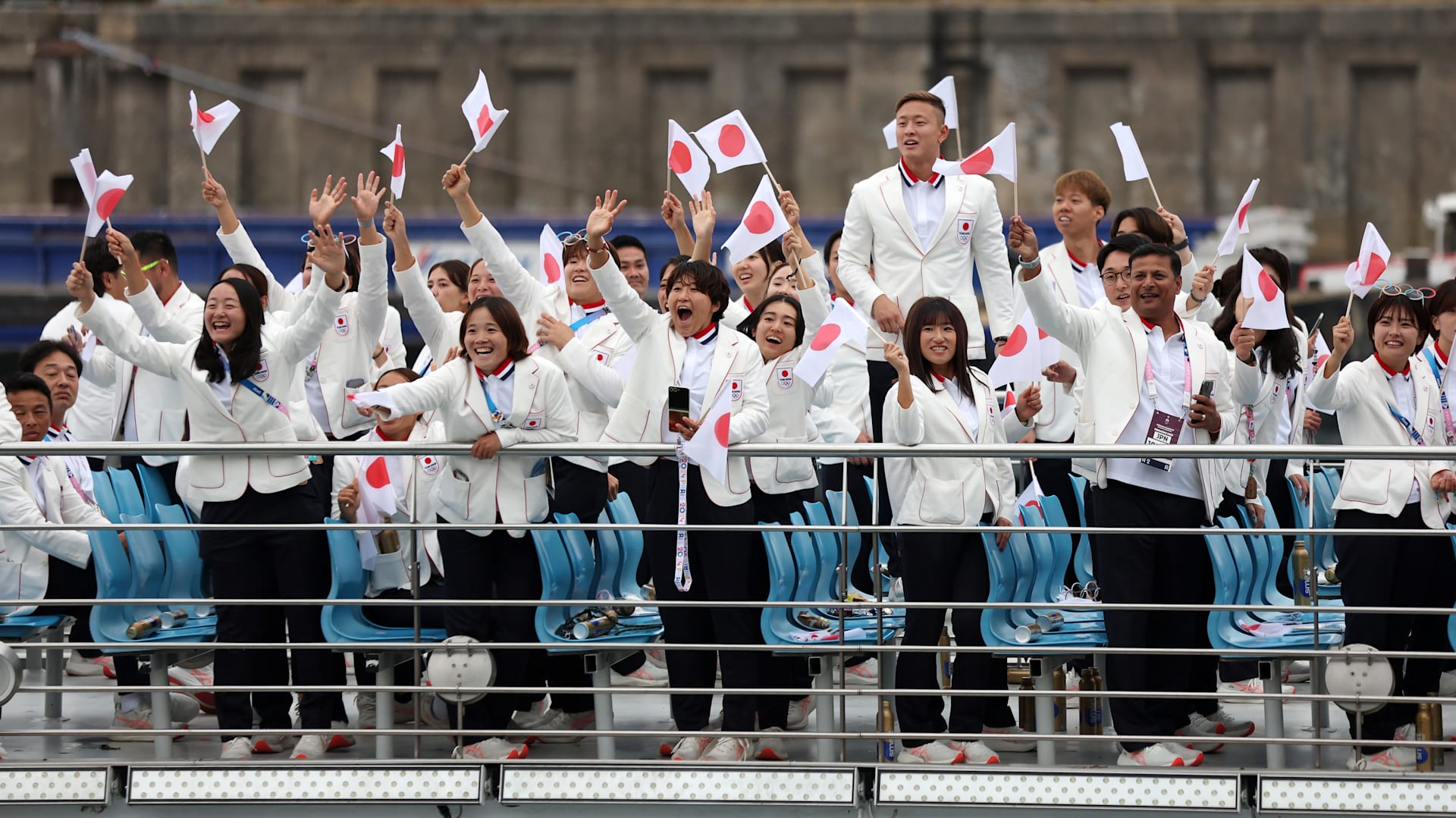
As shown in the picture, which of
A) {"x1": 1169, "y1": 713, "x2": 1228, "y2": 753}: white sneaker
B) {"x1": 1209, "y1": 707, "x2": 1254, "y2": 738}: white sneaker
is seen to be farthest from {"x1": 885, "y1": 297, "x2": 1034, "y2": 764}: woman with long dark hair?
{"x1": 1209, "y1": 707, "x2": 1254, "y2": 738}: white sneaker

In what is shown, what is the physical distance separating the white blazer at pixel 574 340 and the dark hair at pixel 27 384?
174 cm

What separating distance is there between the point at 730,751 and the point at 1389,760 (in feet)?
7.22

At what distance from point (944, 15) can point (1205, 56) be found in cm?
395

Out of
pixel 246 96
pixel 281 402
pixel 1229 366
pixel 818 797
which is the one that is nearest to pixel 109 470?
pixel 281 402

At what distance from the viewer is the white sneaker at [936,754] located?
573 cm

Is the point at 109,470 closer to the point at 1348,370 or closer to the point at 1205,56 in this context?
the point at 1348,370

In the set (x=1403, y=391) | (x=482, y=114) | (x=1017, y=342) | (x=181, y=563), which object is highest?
(x=482, y=114)

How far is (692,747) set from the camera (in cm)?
589

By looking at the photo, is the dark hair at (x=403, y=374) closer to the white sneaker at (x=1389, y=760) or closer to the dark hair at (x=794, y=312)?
the dark hair at (x=794, y=312)

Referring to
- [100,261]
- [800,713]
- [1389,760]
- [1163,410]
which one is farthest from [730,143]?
[1389,760]

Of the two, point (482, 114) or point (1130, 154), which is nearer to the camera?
point (482, 114)

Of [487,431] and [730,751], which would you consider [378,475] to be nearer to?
[487,431]

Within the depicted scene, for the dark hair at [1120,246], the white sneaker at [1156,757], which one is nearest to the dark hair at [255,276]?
the dark hair at [1120,246]

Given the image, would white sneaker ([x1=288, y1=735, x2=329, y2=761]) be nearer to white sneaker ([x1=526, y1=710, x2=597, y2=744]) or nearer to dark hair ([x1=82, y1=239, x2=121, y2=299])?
white sneaker ([x1=526, y1=710, x2=597, y2=744])
